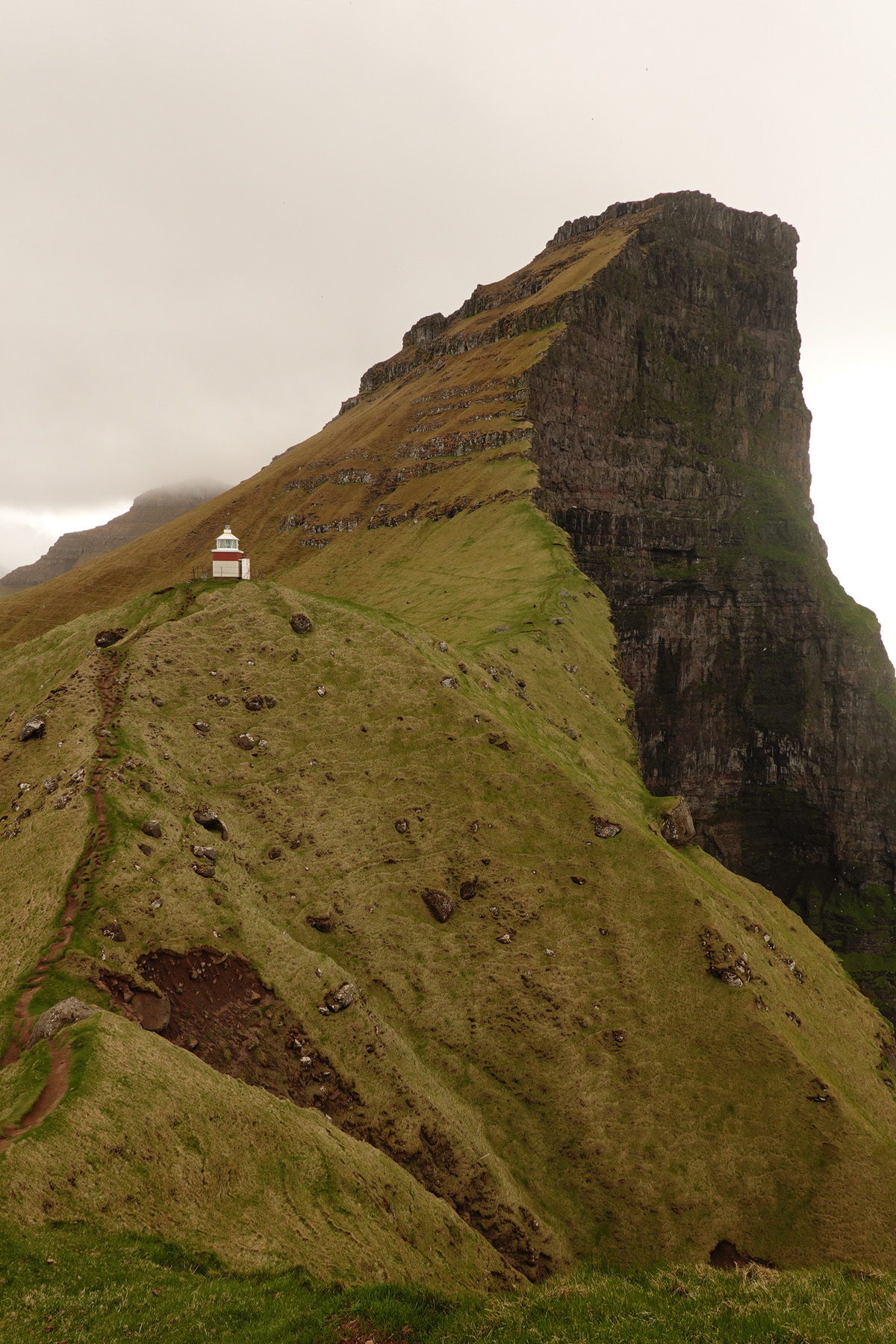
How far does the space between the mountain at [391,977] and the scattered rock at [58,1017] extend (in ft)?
2.10

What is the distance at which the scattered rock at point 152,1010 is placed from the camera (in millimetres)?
26109

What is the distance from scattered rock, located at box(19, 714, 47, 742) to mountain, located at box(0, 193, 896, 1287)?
2.90 feet

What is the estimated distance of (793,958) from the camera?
2243 inches

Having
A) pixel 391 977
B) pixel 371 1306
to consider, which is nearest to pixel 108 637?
pixel 391 977

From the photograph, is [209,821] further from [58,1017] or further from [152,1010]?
[58,1017]

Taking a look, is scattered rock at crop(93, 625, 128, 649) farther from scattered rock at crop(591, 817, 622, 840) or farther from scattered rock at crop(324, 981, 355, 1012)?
scattered rock at crop(591, 817, 622, 840)

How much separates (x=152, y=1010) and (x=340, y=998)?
9331 mm

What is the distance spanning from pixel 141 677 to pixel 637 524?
295 feet

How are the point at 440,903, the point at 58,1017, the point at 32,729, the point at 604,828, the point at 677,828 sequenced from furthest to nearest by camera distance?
1. the point at 677,828
2. the point at 604,828
3. the point at 440,903
4. the point at 32,729
5. the point at 58,1017

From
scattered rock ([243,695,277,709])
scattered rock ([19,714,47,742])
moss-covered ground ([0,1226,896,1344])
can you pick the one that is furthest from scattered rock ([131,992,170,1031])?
scattered rock ([243,695,277,709])

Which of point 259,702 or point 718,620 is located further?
point 718,620

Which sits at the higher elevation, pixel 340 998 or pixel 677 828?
pixel 677 828

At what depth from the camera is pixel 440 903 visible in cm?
4059

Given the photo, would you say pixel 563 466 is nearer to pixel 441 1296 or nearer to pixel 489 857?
pixel 489 857
